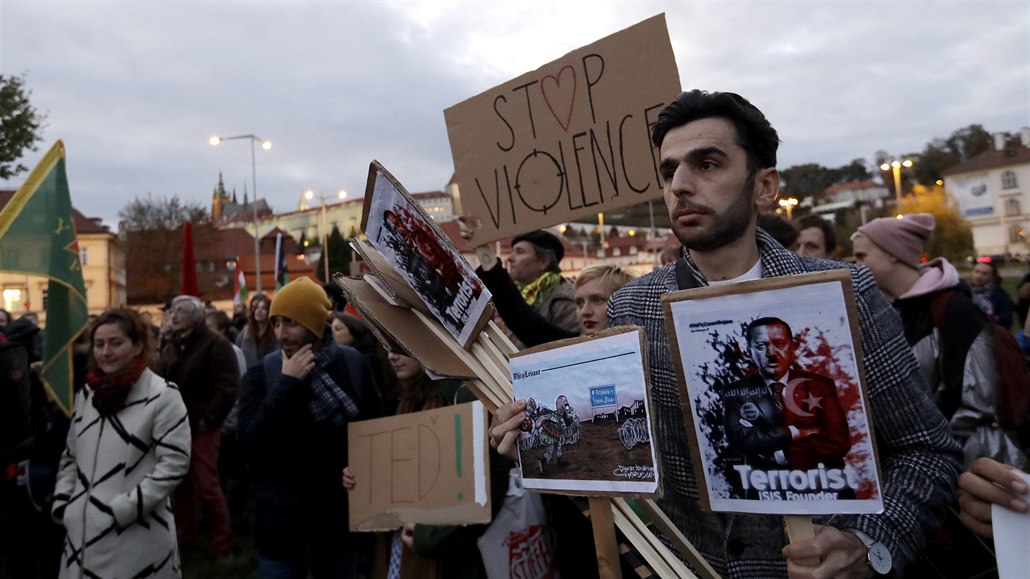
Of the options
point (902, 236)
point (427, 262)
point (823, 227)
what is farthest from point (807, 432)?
point (823, 227)

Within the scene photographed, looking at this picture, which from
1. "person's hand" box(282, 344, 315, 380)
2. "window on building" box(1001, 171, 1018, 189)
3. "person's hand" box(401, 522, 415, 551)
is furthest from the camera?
"window on building" box(1001, 171, 1018, 189)

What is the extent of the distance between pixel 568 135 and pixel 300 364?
1.86 metres

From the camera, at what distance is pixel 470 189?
3.10m

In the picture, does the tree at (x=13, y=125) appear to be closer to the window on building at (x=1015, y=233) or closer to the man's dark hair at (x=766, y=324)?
the man's dark hair at (x=766, y=324)

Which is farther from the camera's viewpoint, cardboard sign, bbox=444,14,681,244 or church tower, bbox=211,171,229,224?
church tower, bbox=211,171,229,224

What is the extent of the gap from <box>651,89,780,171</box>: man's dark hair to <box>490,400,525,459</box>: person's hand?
2.86 feet

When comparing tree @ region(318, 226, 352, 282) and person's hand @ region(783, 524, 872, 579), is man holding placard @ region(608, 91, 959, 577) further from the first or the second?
tree @ region(318, 226, 352, 282)

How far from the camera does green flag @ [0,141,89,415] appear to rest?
15.4 feet

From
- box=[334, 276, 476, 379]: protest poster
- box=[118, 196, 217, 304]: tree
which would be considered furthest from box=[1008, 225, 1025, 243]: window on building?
box=[334, 276, 476, 379]: protest poster

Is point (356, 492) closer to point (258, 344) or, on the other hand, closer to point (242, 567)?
point (242, 567)

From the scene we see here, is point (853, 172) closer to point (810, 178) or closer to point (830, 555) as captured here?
point (810, 178)

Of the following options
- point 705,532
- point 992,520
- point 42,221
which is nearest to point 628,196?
point 705,532

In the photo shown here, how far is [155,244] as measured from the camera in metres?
47.6

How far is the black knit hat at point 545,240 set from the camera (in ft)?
15.5
